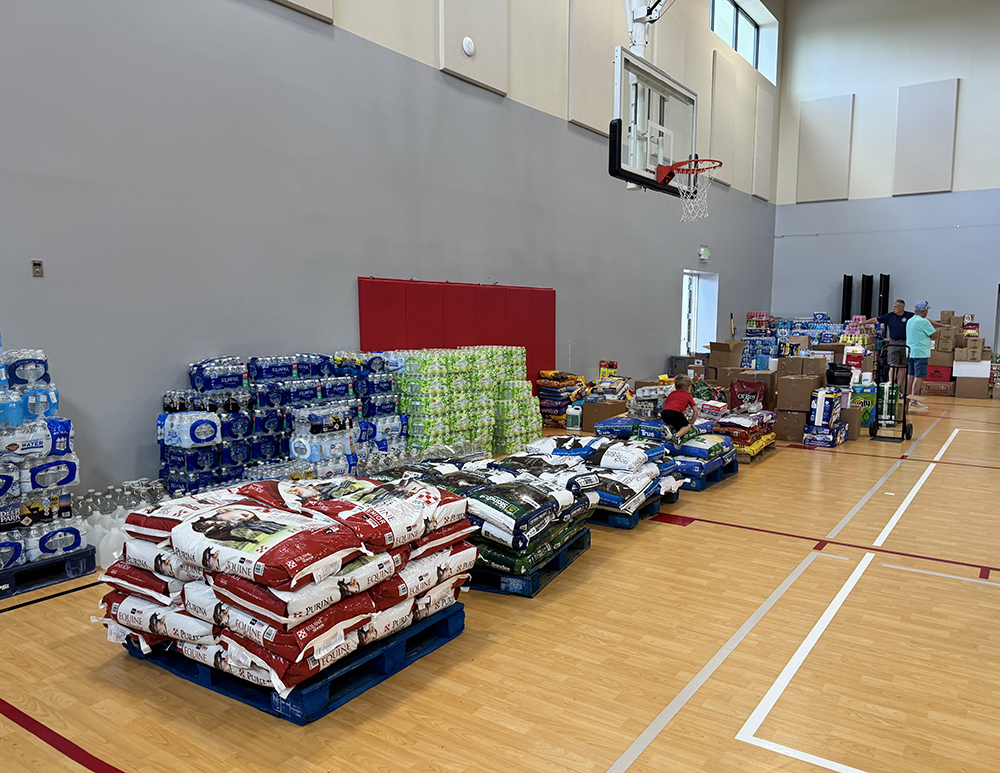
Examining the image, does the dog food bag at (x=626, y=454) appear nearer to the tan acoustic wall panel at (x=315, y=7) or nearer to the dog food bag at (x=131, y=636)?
the dog food bag at (x=131, y=636)

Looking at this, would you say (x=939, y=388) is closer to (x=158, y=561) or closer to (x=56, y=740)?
(x=158, y=561)

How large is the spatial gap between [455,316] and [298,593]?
24.8 ft

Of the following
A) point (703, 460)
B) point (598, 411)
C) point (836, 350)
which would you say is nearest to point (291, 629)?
point (703, 460)

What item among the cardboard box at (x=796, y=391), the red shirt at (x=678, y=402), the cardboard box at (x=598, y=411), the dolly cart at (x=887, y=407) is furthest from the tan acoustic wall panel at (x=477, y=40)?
the dolly cart at (x=887, y=407)

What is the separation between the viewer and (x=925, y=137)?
19.7 metres

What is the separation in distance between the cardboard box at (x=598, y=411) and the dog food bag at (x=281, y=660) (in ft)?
27.3

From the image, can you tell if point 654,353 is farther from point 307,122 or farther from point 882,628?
point 882,628

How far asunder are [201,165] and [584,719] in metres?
6.52

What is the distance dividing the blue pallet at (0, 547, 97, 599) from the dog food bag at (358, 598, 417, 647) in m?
3.02

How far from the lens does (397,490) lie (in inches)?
169

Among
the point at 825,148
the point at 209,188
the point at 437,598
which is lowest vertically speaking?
the point at 437,598

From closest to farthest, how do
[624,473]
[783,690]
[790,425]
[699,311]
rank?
[783,690] < [624,473] < [790,425] < [699,311]

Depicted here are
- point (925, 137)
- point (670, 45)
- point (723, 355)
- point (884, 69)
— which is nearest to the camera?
point (670, 45)

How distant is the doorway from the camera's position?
19188mm
